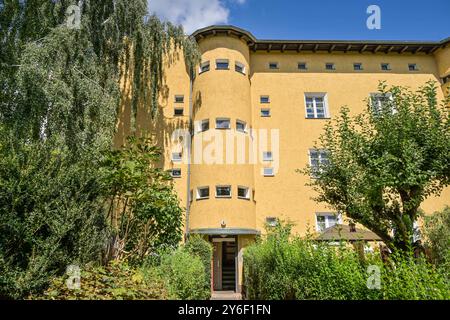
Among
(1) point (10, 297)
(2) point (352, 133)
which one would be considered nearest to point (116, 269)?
(1) point (10, 297)

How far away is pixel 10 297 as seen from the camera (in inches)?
214

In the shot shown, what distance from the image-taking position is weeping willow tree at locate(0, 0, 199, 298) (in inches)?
235

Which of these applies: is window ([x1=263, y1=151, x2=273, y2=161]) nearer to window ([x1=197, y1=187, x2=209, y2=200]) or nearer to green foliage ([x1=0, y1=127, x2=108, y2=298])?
window ([x1=197, y1=187, x2=209, y2=200])

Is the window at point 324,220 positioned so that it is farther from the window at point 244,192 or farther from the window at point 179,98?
the window at point 179,98

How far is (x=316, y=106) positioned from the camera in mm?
17875

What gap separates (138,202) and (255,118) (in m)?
9.28

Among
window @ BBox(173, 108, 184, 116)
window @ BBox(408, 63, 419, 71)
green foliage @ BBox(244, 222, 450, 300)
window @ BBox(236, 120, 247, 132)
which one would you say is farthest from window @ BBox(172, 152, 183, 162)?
window @ BBox(408, 63, 419, 71)

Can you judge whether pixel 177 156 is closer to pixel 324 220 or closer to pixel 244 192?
pixel 244 192

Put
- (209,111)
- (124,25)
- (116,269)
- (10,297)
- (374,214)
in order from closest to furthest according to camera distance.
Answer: (10,297), (116,269), (374,214), (124,25), (209,111)

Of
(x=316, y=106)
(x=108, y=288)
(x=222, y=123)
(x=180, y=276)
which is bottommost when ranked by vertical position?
(x=108, y=288)

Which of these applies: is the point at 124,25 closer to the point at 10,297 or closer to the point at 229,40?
the point at 229,40

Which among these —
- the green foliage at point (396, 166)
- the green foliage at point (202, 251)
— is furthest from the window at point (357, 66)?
the green foliage at point (202, 251)

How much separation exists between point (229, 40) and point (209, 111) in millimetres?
4617

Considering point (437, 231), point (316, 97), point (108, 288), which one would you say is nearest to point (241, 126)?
point (316, 97)
